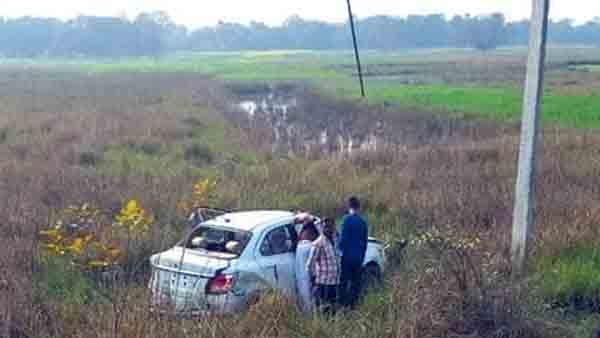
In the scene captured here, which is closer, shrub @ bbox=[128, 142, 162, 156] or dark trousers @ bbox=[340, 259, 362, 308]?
dark trousers @ bbox=[340, 259, 362, 308]

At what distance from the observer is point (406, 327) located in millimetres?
7578

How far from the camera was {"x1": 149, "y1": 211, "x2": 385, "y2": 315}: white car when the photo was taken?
329 inches

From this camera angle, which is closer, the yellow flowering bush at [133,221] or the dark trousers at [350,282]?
the dark trousers at [350,282]

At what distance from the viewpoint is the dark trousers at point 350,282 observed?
941 cm

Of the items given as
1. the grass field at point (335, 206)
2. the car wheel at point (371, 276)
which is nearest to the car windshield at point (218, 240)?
the grass field at point (335, 206)

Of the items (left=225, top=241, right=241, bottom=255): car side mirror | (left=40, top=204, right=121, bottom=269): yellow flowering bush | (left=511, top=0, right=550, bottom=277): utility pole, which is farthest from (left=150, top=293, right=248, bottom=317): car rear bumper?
(left=511, top=0, right=550, bottom=277): utility pole

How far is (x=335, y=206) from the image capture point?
14.7m

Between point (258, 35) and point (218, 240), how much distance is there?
18405 centimetres

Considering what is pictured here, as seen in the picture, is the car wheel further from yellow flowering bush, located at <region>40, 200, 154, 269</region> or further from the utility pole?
yellow flowering bush, located at <region>40, 200, 154, 269</region>

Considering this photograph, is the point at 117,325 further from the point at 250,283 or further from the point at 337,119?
the point at 337,119

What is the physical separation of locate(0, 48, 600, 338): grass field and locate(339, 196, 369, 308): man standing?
1.46 ft

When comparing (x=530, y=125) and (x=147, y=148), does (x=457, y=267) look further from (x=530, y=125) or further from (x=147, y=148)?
(x=147, y=148)

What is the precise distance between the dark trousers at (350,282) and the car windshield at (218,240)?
4.10 ft

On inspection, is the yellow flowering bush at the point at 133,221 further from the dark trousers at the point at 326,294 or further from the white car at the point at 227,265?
the dark trousers at the point at 326,294
